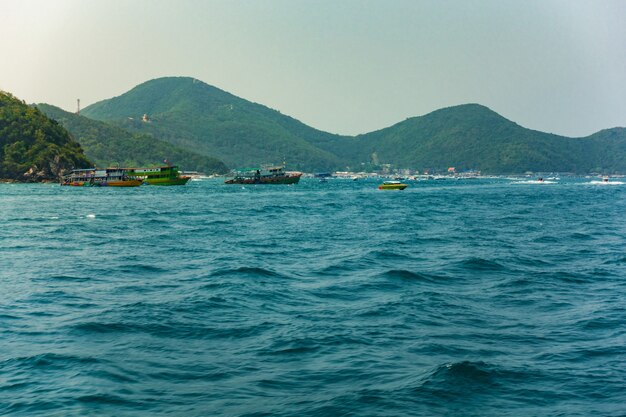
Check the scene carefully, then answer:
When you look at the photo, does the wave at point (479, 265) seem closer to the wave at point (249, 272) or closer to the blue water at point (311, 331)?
the blue water at point (311, 331)

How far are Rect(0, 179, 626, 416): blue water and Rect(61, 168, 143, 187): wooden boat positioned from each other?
152891mm

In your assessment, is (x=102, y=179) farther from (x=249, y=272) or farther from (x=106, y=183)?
(x=249, y=272)

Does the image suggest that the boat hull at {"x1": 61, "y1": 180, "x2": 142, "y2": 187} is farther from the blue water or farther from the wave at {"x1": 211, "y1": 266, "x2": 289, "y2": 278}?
the wave at {"x1": 211, "y1": 266, "x2": 289, "y2": 278}

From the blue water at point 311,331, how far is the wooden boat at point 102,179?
502 feet

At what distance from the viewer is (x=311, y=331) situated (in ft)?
61.2

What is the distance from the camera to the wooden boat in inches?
7283

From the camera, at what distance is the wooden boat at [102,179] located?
18500 centimetres

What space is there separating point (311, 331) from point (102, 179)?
7195 inches

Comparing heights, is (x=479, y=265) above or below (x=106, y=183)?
below

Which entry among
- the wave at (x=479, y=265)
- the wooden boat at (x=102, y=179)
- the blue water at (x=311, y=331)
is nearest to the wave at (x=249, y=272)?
the blue water at (x=311, y=331)

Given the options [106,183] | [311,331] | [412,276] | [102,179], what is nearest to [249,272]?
[412,276]

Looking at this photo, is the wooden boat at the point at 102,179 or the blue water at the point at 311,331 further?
the wooden boat at the point at 102,179

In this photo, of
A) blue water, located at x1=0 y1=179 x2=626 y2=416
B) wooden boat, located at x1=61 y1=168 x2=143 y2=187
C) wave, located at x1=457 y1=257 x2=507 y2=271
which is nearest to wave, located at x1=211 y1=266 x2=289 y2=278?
blue water, located at x1=0 y1=179 x2=626 y2=416

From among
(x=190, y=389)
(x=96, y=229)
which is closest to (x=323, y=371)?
(x=190, y=389)
